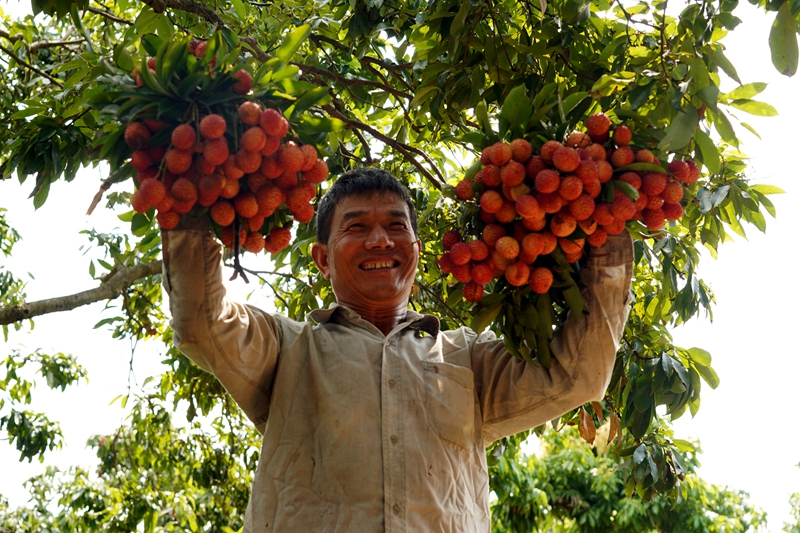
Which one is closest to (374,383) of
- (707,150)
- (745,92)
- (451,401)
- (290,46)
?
(451,401)

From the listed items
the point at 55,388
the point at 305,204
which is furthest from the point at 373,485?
the point at 55,388

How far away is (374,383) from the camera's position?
1.74m

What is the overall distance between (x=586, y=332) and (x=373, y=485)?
56 cm

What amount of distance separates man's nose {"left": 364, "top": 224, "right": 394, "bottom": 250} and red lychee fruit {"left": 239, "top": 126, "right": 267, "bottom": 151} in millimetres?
564

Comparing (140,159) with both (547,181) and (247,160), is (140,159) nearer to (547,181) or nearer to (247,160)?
(247,160)

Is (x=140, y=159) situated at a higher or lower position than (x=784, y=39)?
lower

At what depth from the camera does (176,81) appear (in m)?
1.41

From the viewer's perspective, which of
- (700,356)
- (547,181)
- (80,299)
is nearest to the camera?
(547,181)

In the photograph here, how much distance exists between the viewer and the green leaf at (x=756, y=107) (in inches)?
66.1

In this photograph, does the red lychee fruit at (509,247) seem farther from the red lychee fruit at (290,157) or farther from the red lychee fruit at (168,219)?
the red lychee fruit at (168,219)

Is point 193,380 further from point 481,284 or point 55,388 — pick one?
point 481,284

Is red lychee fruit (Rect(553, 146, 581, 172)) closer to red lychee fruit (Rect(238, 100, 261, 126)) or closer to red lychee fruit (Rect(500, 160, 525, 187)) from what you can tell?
red lychee fruit (Rect(500, 160, 525, 187))

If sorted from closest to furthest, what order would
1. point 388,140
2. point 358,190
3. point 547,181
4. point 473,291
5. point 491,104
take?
point 547,181 < point 473,291 < point 358,190 < point 491,104 < point 388,140

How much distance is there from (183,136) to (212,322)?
1.30 ft
